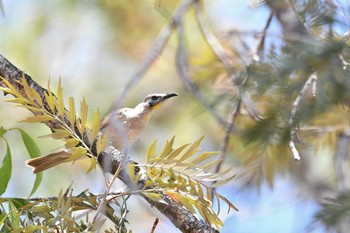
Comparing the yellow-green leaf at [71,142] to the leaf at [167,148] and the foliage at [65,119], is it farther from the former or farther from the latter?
the leaf at [167,148]

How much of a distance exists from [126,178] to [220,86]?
4.18 feet

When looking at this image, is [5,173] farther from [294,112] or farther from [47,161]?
[294,112]

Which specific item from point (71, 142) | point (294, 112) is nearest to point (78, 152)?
point (71, 142)

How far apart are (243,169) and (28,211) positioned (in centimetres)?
95

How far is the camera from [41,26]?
4102mm

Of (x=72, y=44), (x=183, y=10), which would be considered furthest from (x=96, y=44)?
(x=183, y=10)

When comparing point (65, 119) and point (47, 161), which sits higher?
point (47, 161)

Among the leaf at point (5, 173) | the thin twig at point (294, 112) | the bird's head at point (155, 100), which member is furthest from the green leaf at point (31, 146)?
the bird's head at point (155, 100)

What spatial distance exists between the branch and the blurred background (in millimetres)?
65

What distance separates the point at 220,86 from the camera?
2.72 m

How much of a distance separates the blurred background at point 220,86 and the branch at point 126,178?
0.21 ft

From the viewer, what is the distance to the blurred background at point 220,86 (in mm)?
1581

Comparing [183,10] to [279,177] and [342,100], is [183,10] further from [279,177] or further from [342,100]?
[279,177]

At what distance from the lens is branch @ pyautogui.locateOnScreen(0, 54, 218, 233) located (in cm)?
152
